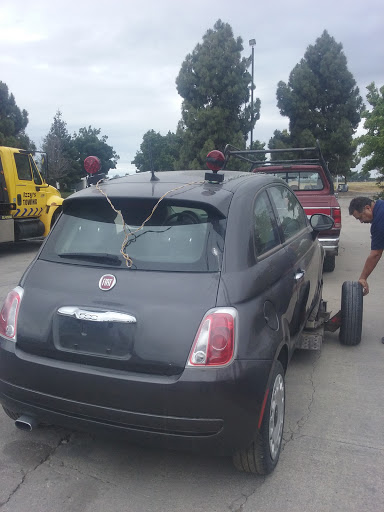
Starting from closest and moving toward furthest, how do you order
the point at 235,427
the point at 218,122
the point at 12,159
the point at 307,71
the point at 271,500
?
the point at 235,427
the point at 271,500
the point at 12,159
the point at 218,122
the point at 307,71

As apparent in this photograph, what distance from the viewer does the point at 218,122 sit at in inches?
1271

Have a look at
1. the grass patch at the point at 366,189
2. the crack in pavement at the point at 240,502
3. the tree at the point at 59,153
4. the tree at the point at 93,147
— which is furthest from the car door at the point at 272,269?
the tree at the point at 93,147

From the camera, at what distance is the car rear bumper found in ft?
8.13

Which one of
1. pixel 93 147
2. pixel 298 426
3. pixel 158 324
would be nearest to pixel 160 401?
pixel 158 324

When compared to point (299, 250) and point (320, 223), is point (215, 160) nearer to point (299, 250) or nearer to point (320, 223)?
point (299, 250)

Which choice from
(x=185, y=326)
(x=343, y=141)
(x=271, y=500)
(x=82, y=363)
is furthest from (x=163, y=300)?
(x=343, y=141)

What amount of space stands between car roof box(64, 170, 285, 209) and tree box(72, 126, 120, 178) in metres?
47.7

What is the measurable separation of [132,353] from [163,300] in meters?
0.31

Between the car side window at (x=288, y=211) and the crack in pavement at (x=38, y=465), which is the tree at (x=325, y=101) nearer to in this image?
the car side window at (x=288, y=211)

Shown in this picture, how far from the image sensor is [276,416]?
9.76ft

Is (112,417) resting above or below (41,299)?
below

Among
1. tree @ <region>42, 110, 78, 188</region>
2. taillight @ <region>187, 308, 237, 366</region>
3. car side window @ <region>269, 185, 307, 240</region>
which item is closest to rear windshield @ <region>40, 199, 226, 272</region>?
taillight @ <region>187, 308, 237, 366</region>

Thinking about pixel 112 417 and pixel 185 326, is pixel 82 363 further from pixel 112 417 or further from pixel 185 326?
pixel 185 326

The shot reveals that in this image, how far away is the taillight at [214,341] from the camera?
8.20ft
